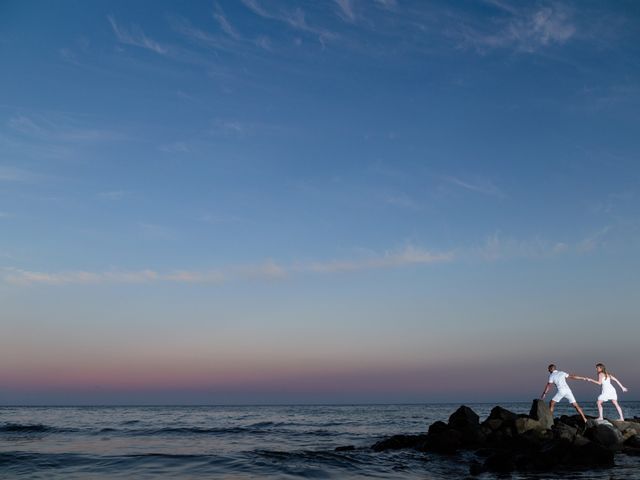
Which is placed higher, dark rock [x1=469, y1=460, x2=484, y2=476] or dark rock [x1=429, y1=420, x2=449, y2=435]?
dark rock [x1=429, y1=420, x2=449, y2=435]

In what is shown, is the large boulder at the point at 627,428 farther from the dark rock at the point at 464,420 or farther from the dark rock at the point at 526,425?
the dark rock at the point at 464,420

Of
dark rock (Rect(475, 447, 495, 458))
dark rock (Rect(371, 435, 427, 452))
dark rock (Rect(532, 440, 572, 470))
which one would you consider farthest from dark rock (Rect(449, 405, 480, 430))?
dark rock (Rect(532, 440, 572, 470))

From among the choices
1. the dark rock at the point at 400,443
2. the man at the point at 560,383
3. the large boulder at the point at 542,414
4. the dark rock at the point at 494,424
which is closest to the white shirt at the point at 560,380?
the man at the point at 560,383

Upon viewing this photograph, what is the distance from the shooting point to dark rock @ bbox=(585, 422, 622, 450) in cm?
2084

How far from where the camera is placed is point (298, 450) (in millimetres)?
27359

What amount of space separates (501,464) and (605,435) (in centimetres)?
612

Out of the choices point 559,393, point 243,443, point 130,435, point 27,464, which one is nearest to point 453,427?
point 559,393

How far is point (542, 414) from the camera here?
2288cm

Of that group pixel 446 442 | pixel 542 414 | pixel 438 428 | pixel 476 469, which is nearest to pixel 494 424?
pixel 542 414

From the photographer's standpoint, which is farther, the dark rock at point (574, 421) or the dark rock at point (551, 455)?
the dark rock at point (574, 421)

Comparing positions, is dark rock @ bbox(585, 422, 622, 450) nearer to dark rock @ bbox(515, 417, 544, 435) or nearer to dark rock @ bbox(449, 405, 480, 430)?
dark rock @ bbox(515, 417, 544, 435)

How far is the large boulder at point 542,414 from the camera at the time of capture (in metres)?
22.7

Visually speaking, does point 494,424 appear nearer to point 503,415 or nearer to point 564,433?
point 503,415

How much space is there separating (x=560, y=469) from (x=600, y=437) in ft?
14.0
